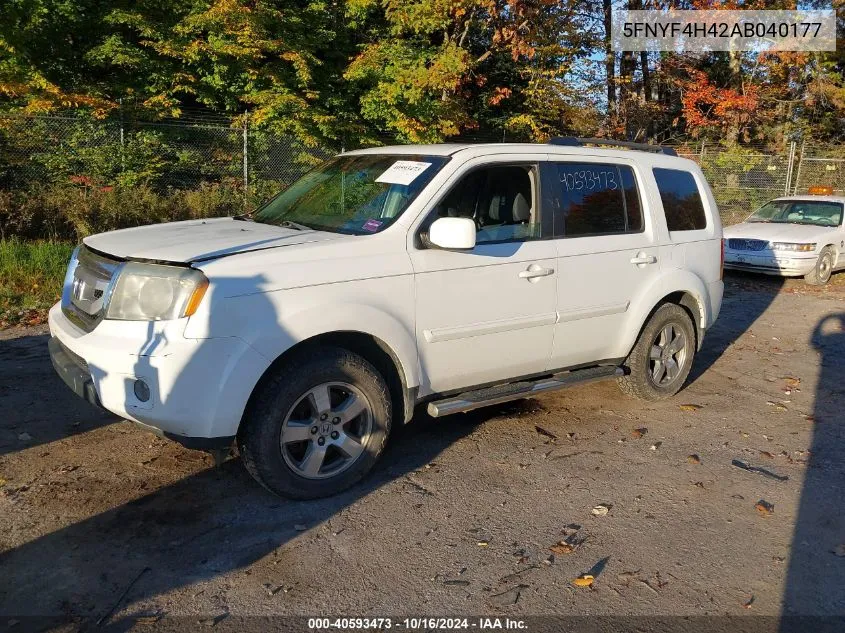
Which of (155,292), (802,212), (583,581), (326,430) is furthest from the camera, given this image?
(802,212)

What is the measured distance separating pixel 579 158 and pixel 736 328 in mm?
4801

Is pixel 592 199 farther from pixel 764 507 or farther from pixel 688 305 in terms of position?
pixel 764 507

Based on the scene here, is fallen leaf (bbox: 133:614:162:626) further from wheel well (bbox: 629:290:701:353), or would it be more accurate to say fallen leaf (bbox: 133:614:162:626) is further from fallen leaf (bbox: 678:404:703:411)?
fallen leaf (bbox: 678:404:703:411)

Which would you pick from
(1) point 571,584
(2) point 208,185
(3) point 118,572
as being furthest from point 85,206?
(1) point 571,584

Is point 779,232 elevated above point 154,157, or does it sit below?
below

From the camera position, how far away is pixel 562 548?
145 inches

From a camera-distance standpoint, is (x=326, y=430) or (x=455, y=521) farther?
(x=326, y=430)

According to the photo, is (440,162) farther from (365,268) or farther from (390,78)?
(390,78)

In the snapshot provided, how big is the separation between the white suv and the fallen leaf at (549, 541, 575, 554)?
3.48 ft

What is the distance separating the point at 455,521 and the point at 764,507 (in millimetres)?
1763

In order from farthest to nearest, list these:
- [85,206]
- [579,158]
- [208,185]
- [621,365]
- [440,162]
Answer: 1. [208,185]
2. [85,206]
3. [621,365]
4. [579,158]
5. [440,162]

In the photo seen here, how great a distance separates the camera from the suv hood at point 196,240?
3.81 metres

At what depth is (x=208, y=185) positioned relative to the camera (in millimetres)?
12805

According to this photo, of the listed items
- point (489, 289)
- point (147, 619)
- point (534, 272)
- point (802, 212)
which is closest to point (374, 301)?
point (489, 289)
